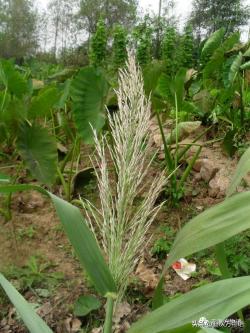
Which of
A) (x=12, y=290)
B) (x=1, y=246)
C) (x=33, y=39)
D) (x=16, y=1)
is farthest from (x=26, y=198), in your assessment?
(x=16, y=1)

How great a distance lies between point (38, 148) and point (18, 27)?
25.7m

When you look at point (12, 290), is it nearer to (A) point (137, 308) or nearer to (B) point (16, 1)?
(A) point (137, 308)

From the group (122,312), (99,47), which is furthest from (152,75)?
(99,47)

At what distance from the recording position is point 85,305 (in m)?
1.19

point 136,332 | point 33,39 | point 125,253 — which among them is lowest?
point 136,332

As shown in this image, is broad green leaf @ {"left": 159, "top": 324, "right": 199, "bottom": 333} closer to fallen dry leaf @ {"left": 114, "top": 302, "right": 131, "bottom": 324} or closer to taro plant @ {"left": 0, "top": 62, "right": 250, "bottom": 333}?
taro plant @ {"left": 0, "top": 62, "right": 250, "bottom": 333}

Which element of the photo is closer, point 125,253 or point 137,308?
point 125,253

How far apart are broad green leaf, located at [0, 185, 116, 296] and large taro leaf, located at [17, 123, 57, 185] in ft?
2.91

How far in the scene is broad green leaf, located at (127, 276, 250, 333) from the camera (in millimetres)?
504

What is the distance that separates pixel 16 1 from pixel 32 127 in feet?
93.1

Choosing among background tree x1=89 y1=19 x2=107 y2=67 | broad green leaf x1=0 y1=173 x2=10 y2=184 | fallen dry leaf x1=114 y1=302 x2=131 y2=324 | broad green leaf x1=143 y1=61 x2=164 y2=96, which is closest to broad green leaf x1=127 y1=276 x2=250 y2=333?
broad green leaf x1=0 y1=173 x2=10 y2=184

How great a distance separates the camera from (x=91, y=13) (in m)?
22.3

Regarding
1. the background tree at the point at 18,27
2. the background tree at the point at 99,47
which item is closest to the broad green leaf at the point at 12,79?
the background tree at the point at 99,47

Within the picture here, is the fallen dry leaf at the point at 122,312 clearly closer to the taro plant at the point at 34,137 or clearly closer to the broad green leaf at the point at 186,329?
the taro plant at the point at 34,137
